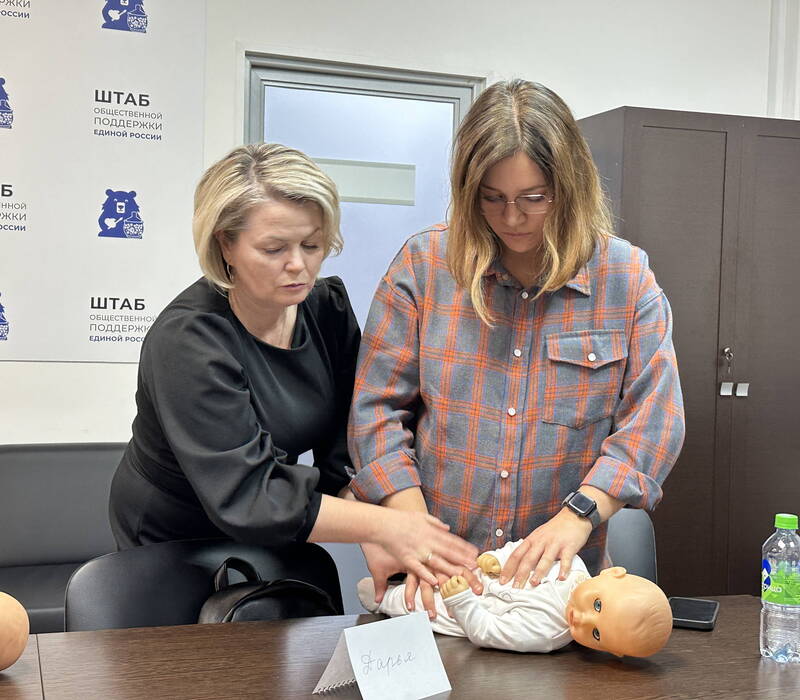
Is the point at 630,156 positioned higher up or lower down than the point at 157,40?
lower down

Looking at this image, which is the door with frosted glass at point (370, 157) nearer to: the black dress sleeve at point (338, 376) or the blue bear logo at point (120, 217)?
the blue bear logo at point (120, 217)

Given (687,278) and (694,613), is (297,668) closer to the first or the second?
(694,613)

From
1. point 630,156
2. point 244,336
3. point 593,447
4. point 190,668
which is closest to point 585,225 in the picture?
point 593,447

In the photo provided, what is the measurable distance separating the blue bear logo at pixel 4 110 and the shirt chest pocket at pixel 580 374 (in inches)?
111

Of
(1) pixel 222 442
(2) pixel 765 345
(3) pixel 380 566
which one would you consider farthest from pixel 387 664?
(2) pixel 765 345

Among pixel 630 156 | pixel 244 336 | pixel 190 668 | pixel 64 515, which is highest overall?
pixel 630 156

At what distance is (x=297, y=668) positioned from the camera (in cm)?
130

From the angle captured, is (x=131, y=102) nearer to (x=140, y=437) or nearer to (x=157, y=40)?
(x=157, y=40)

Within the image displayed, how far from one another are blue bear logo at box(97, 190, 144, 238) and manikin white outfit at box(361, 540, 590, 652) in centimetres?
280

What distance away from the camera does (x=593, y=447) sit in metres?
1.67

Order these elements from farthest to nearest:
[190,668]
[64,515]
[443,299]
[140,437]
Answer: [64,515], [140,437], [443,299], [190,668]

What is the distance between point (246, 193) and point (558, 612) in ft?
2.82

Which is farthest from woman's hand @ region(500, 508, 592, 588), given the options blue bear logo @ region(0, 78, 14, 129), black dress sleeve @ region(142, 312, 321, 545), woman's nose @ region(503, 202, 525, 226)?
blue bear logo @ region(0, 78, 14, 129)

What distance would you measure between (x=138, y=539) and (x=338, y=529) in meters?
0.53
